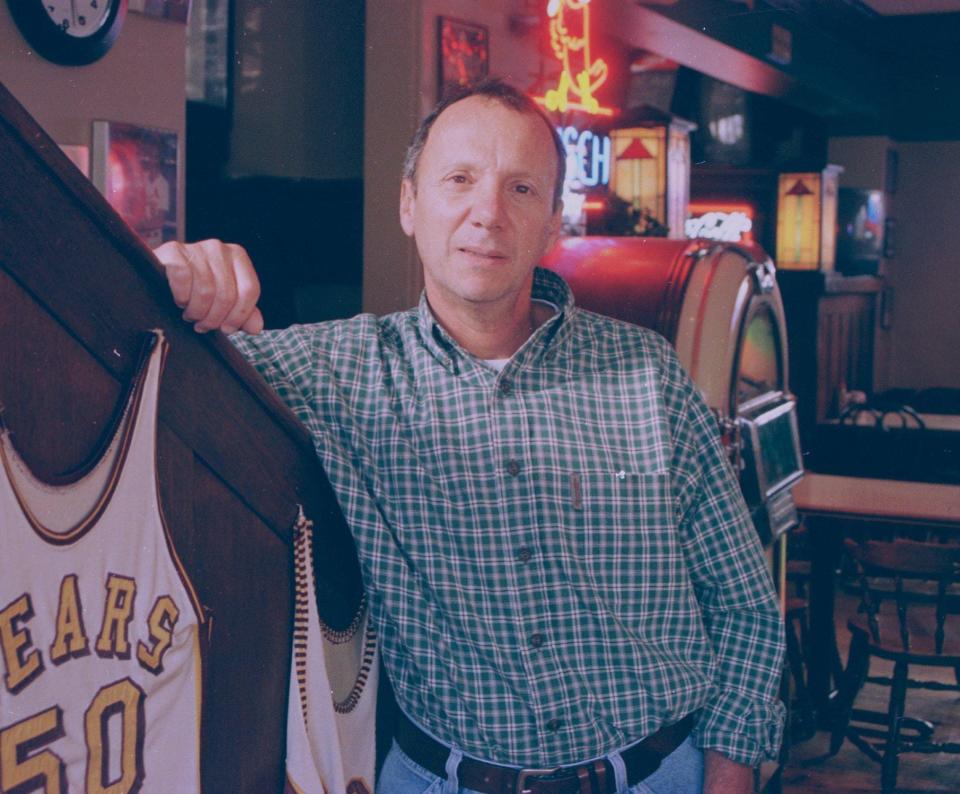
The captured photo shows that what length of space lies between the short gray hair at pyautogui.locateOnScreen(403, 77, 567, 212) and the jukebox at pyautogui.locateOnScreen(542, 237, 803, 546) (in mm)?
1514

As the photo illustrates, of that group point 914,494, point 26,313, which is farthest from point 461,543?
point 914,494

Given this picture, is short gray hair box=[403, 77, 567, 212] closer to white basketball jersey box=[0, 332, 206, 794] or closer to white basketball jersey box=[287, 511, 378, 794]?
white basketball jersey box=[287, 511, 378, 794]

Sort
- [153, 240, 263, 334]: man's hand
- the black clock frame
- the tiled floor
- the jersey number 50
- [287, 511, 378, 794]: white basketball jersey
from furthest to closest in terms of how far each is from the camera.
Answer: the tiled floor, the black clock frame, [287, 511, 378, 794]: white basketball jersey, [153, 240, 263, 334]: man's hand, the jersey number 50

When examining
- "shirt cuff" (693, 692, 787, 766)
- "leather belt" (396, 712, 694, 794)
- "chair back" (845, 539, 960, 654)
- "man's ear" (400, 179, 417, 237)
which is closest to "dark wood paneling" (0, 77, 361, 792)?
"leather belt" (396, 712, 694, 794)

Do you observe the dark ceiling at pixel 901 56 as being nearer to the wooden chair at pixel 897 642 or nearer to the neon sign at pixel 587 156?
the neon sign at pixel 587 156

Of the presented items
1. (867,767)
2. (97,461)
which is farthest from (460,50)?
(97,461)

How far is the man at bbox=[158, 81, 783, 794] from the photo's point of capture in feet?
5.68

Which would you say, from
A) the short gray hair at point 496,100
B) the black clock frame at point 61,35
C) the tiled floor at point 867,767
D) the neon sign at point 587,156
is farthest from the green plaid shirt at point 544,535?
the neon sign at point 587,156

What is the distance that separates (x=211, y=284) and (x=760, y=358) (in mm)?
3059

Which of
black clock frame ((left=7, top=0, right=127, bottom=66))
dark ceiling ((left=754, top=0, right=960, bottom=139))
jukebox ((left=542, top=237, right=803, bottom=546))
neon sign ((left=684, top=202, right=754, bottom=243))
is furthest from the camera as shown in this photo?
neon sign ((left=684, top=202, right=754, bottom=243))

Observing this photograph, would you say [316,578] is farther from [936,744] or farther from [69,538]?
[936,744]

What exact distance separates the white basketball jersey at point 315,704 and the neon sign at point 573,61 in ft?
15.6

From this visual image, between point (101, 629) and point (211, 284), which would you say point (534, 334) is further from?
point (101, 629)

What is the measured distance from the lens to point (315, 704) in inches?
64.9
